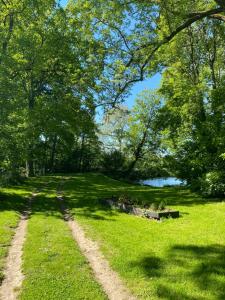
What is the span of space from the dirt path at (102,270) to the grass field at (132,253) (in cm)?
17

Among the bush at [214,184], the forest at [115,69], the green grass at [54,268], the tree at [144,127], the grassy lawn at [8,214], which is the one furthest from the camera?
the tree at [144,127]

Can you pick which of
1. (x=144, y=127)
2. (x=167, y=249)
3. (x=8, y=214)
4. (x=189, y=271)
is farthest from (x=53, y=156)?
(x=189, y=271)

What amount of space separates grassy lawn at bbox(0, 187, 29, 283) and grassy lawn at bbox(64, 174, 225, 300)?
9.39 ft

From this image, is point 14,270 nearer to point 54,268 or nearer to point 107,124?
point 54,268

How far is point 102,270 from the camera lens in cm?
904

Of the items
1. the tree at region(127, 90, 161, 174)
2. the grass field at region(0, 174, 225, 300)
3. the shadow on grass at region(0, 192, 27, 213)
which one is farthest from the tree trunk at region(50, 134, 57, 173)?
the grass field at region(0, 174, 225, 300)

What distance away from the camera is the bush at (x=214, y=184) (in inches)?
786

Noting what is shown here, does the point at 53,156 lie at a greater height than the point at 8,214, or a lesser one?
greater

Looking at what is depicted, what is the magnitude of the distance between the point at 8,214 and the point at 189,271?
10568 mm

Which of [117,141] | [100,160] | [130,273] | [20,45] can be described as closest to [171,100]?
[20,45]

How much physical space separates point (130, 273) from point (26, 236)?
5.41m

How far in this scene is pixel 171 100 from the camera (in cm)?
2830

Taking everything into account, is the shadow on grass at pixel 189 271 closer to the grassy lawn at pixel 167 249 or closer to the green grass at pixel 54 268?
the grassy lawn at pixel 167 249

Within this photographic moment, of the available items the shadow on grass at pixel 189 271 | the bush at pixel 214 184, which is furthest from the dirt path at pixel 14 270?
the bush at pixel 214 184
